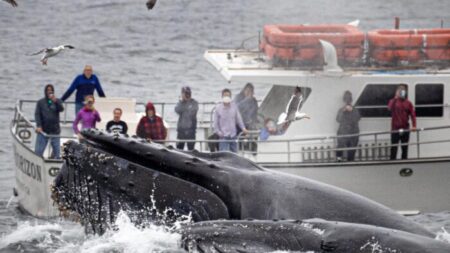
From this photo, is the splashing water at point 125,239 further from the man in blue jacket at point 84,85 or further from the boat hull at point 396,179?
the man in blue jacket at point 84,85

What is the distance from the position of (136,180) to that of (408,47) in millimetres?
18792

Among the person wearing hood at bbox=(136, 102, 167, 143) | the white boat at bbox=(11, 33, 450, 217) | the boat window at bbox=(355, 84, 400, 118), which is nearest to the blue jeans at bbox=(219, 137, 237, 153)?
the white boat at bbox=(11, 33, 450, 217)

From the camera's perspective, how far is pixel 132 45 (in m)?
72.1

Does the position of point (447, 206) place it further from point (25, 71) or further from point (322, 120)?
point (25, 71)

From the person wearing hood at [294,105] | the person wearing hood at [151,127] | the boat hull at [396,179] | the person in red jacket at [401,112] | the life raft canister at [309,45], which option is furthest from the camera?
the life raft canister at [309,45]

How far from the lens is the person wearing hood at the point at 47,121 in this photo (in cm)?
2966

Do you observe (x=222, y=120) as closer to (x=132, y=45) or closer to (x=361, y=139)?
(x=361, y=139)

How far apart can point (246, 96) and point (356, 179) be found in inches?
118

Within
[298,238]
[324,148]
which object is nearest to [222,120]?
[324,148]

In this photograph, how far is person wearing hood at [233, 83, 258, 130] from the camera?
98.2 feet

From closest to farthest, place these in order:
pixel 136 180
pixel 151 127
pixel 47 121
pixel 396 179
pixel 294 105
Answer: pixel 136 180 < pixel 294 105 < pixel 151 127 < pixel 47 121 < pixel 396 179

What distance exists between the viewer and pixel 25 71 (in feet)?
194

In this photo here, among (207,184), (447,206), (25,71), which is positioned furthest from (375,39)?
(25,71)

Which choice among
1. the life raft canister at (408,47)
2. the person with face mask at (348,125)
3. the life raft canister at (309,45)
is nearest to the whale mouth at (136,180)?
the person with face mask at (348,125)
